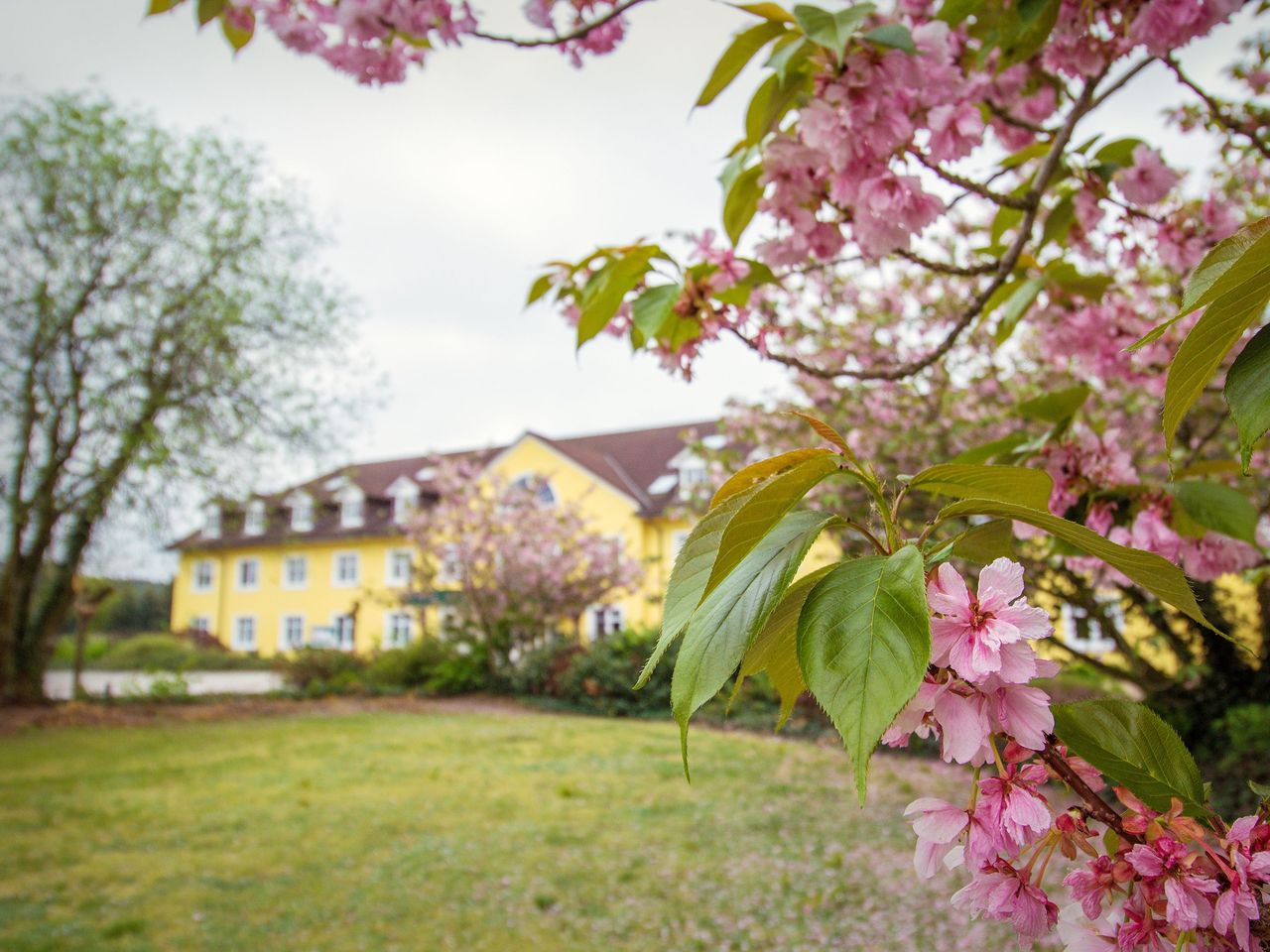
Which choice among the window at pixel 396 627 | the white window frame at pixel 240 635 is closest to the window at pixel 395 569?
the window at pixel 396 627

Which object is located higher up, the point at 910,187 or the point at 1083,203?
the point at 1083,203

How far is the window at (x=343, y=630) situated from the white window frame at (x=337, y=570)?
1.03 meters

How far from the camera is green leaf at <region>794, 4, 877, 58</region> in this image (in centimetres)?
109

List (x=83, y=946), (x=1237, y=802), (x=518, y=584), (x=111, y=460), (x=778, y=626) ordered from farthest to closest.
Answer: (x=518, y=584)
(x=111, y=460)
(x=1237, y=802)
(x=83, y=946)
(x=778, y=626)

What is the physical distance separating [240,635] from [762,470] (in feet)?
105

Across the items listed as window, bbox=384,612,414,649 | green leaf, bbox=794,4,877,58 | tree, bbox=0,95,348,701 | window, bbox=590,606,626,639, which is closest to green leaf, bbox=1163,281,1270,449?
green leaf, bbox=794,4,877,58

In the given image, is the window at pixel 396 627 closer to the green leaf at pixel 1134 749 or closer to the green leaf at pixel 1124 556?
the green leaf at pixel 1134 749

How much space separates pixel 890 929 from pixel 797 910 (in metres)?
0.38

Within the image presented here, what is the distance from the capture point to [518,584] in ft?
46.1

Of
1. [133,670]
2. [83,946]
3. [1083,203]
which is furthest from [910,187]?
[133,670]

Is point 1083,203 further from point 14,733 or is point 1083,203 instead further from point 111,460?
point 111,460

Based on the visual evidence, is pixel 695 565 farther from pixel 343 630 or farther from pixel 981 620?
pixel 343 630

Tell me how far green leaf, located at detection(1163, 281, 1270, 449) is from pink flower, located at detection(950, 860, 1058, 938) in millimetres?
372

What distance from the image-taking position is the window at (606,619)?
74.9 feet
